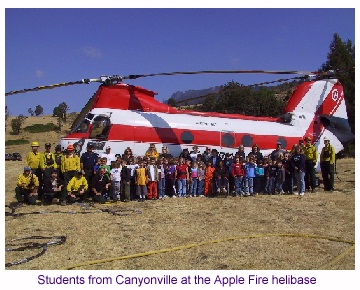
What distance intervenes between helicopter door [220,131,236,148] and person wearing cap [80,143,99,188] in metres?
4.30

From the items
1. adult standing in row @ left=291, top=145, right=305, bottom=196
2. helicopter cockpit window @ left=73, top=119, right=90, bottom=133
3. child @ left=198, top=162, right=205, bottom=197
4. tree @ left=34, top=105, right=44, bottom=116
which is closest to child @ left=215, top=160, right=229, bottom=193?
child @ left=198, top=162, right=205, bottom=197

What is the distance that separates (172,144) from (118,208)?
11.6ft

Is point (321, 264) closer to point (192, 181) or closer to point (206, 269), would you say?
point (206, 269)

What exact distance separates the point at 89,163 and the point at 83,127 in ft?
4.70

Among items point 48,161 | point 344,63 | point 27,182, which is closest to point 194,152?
point 48,161

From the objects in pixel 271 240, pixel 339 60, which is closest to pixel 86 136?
pixel 271 240

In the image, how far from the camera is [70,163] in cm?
1147

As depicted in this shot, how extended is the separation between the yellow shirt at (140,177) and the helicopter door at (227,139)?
3351mm

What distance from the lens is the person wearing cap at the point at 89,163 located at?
1188 cm

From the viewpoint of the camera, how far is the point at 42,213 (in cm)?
980

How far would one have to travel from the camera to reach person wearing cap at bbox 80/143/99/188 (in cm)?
1188

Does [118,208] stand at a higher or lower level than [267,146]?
lower

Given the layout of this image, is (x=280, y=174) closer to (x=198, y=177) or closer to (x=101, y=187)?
(x=198, y=177)
